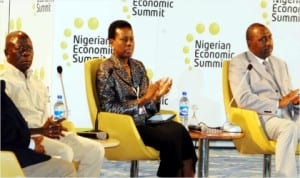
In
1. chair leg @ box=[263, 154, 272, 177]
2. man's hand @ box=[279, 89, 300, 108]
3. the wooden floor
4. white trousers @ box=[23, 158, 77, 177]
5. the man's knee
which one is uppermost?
man's hand @ box=[279, 89, 300, 108]

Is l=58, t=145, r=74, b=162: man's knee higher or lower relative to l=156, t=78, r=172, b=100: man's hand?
lower

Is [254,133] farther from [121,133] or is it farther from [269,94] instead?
[121,133]

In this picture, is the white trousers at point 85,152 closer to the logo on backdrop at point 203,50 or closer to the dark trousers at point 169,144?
the dark trousers at point 169,144

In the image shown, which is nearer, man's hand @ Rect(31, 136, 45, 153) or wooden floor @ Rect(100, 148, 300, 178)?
man's hand @ Rect(31, 136, 45, 153)

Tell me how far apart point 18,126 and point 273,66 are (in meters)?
2.60

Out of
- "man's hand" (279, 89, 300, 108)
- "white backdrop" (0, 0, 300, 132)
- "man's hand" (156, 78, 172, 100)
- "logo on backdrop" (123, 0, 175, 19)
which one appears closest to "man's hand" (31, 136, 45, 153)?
"man's hand" (156, 78, 172, 100)

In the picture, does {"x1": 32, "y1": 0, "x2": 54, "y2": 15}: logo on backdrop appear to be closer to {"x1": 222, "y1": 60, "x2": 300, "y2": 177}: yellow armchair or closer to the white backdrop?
the white backdrop

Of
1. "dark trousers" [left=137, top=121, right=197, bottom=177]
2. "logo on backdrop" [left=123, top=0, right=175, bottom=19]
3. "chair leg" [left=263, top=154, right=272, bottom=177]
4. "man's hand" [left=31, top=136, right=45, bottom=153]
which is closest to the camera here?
"man's hand" [left=31, top=136, right=45, bottom=153]

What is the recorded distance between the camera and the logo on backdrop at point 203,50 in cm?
734

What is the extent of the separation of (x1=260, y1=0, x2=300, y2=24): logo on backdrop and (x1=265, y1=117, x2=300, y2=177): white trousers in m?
2.78

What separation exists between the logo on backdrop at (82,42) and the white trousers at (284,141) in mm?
2768

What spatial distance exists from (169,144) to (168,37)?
315 centimetres

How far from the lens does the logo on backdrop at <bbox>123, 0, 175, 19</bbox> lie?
7.14 meters

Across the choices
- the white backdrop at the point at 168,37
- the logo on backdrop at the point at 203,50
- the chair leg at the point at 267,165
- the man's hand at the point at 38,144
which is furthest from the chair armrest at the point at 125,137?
the logo on backdrop at the point at 203,50
